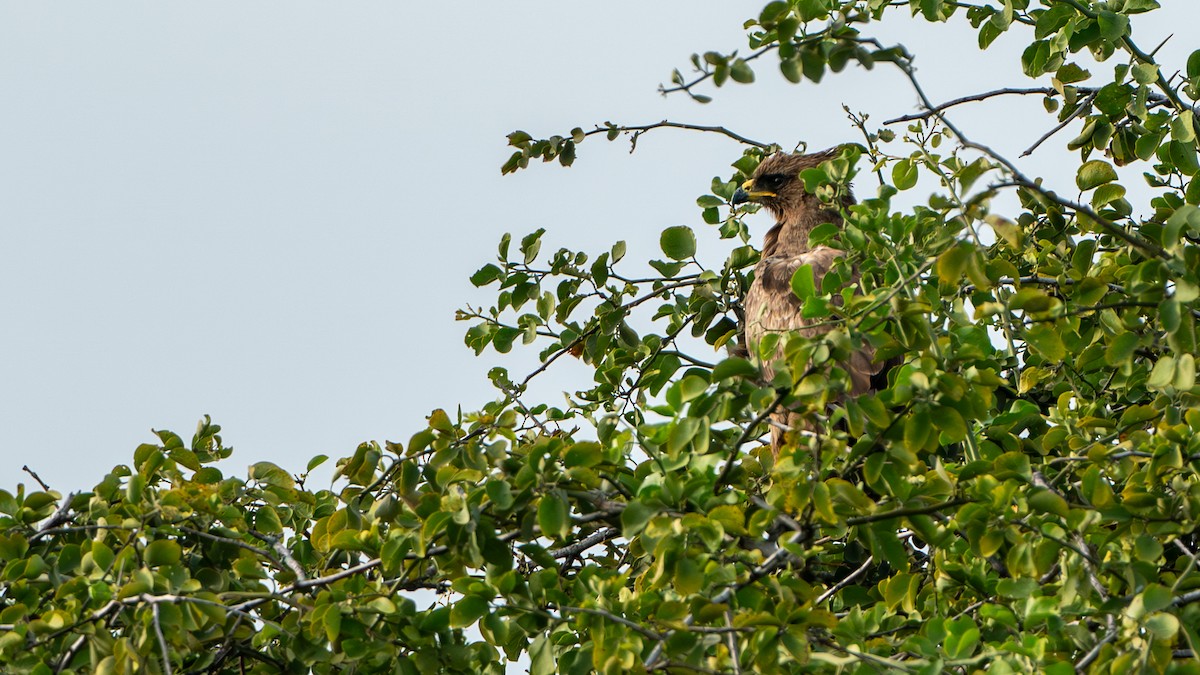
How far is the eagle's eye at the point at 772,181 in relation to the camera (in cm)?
781

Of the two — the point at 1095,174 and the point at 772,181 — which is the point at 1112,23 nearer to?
the point at 1095,174

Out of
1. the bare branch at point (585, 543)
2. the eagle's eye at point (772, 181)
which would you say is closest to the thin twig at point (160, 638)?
the bare branch at point (585, 543)

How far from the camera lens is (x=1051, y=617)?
268 centimetres

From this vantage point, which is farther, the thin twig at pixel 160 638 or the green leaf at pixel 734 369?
the thin twig at pixel 160 638

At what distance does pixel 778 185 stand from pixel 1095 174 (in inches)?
164

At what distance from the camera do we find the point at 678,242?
4695 millimetres

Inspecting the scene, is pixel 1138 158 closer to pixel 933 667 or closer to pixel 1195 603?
pixel 1195 603

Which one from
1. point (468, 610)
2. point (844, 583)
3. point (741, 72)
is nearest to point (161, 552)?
point (468, 610)

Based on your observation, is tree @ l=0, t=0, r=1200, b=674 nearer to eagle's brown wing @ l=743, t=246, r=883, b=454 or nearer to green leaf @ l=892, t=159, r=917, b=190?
green leaf @ l=892, t=159, r=917, b=190

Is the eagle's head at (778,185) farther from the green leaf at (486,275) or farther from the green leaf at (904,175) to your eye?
the green leaf at (904,175)

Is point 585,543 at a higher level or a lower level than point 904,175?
lower

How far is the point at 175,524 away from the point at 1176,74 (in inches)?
128

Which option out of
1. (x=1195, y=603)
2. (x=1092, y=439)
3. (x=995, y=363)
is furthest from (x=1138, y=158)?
(x=1195, y=603)

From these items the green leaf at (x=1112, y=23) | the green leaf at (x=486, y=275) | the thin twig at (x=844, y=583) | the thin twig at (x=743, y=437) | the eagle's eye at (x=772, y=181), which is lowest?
the thin twig at (x=743, y=437)
